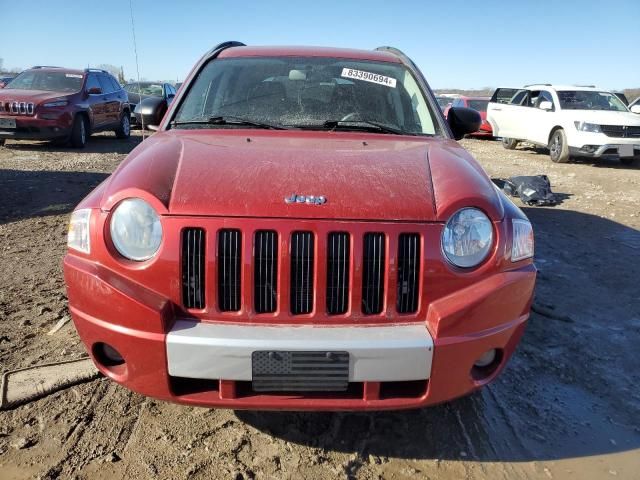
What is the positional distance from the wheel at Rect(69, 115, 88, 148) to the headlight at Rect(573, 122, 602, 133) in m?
11.2

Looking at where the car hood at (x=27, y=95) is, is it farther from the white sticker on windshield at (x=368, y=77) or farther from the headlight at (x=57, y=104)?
the white sticker on windshield at (x=368, y=77)

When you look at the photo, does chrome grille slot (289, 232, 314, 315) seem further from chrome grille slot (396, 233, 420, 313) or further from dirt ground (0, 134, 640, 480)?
dirt ground (0, 134, 640, 480)

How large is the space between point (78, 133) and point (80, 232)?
1087 cm

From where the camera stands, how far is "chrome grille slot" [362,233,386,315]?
2070mm

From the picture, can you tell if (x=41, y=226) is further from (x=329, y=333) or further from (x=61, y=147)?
(x=61, y=147)

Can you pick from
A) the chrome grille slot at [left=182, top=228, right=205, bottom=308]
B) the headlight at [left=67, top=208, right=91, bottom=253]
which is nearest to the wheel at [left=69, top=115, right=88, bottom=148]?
the headlight at [left=67, top=208, right=91, bottom=253]

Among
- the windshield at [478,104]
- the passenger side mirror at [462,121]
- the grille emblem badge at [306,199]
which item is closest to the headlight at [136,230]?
the grille emblem badge at [306,199]

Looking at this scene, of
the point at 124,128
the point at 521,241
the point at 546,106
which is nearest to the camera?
the point at 521,241

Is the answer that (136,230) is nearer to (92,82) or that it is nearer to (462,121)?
(462,121)

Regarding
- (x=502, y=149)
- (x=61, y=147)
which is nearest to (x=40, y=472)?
(x=61, y=147)

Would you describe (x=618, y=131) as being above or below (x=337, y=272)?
below

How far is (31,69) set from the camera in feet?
40.0

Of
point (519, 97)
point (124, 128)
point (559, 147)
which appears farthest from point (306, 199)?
point (519, 97)

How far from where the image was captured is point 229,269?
6.75 feet
